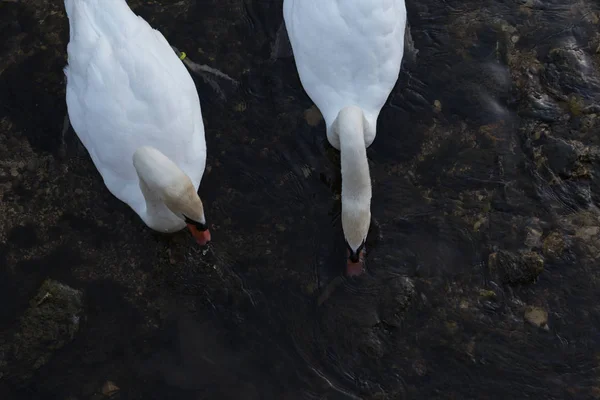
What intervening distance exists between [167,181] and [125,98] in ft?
2.67

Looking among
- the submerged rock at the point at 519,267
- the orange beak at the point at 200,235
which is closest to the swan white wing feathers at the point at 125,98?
the orange beak at the point at 200,235

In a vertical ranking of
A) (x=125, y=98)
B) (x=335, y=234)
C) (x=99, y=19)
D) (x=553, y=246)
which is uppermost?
(x=99, y=19)

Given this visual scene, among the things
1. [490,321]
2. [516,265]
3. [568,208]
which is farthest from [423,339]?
[568,208]

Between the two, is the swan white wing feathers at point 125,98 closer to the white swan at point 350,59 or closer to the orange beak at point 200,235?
the orange beak at point 200,235

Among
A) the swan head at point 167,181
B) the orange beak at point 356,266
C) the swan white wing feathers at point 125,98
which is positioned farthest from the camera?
the orange beak at point 356,266

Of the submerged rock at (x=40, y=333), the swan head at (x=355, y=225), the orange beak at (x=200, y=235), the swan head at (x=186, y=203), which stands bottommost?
the submerged rock at (x=40, y=333)

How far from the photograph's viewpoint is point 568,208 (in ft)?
22.8

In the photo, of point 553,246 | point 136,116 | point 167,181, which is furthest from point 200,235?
point 553,246

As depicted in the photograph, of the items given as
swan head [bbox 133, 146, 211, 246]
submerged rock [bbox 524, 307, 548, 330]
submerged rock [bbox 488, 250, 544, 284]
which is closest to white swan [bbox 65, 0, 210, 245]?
swan head [bbox 133, 146, 211, 246]

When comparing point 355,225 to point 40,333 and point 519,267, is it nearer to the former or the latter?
point 519,267

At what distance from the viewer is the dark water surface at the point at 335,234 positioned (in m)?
6.54

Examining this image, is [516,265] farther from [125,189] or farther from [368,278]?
[125,189]

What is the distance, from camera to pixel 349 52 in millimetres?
6742

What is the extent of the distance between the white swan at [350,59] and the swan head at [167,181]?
126cm
